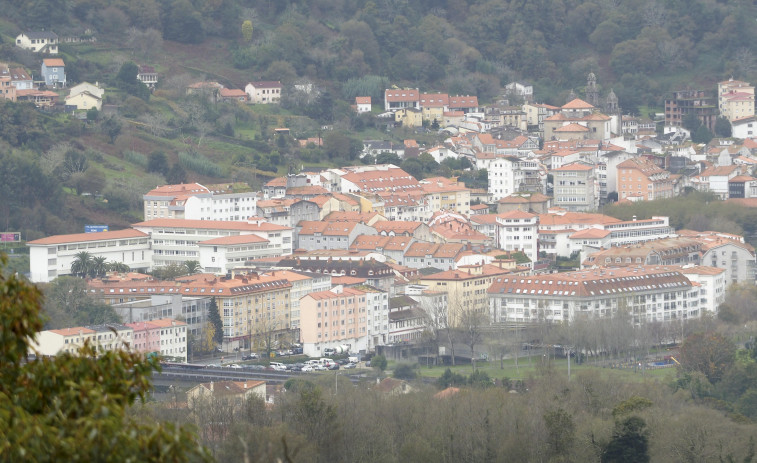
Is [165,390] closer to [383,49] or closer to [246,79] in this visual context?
[246,79]

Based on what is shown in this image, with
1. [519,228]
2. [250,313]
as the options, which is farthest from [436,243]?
[250,313]

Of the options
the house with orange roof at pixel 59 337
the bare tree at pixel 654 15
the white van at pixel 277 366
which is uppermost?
the bare tree at pixel 654 15

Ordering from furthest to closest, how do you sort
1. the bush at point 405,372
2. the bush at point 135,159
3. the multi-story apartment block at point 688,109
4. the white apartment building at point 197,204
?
the multi-story apartment block at point 688,109, the bush at point 135,159, the white apartment building at point 197,204, the bush at point 405,372

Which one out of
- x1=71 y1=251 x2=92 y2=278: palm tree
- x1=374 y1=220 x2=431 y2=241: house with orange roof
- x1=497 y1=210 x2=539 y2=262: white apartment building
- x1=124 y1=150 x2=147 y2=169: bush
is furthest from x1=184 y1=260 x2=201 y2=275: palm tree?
x1=497 y1=210 x2=539 y2=262: white apartment building

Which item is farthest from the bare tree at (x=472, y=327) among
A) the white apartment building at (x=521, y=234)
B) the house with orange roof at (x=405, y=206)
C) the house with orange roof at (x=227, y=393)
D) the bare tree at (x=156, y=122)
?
the bare tree at (x=156, y=122)

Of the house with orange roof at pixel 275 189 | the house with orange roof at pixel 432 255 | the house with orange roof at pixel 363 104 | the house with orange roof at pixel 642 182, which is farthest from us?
the house with orange roof at pixel 363 104

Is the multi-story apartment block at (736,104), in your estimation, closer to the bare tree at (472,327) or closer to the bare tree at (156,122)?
the bare tree at (156,122)

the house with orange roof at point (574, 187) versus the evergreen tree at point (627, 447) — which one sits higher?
the house with orange roof at point (574, 187)

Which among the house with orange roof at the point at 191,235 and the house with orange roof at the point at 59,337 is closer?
the house with orange roof at the point at 59,337
